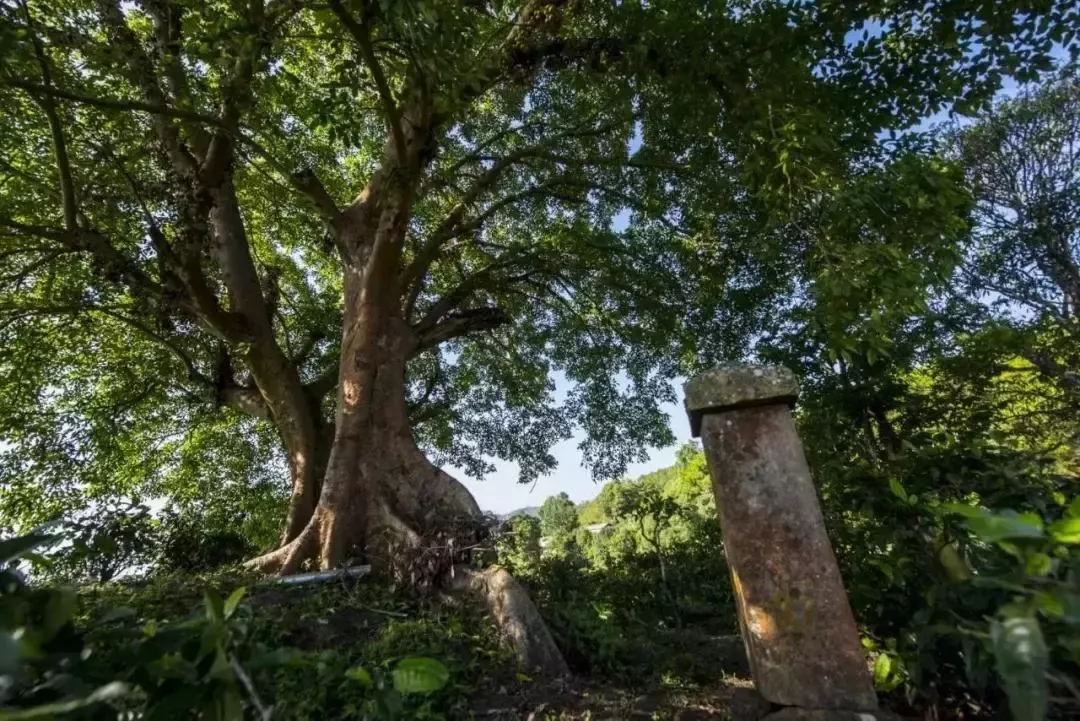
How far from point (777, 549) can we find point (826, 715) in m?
0.57

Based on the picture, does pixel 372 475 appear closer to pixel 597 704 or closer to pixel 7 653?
pixel 597 704

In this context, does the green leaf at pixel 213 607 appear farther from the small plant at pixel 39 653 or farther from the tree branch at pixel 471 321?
the tree branch at pixel 471 321

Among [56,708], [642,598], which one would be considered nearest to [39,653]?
[56,708]

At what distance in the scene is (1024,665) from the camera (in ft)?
3.17

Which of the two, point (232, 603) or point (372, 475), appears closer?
point (232, 603)

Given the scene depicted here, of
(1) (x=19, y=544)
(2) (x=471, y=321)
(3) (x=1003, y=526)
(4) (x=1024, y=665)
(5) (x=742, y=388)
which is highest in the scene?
(2) (x=471, y=321)

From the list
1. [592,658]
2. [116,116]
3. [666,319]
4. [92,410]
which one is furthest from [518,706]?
[92,410]

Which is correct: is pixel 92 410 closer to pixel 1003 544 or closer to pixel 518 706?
pixel 518 706

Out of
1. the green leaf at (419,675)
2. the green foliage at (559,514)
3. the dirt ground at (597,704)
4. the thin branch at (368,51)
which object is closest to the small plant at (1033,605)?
the green leaf at (419,675)

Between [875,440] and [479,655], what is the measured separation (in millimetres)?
3876

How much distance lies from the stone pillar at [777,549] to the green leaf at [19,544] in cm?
218

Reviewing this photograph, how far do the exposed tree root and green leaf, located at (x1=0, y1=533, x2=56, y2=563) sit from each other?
3544 millimetres

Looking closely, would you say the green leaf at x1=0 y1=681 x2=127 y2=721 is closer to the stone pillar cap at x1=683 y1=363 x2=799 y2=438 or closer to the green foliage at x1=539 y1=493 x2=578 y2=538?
the stone pillar cap at x1=683 y1=363 x2=799 y2=438

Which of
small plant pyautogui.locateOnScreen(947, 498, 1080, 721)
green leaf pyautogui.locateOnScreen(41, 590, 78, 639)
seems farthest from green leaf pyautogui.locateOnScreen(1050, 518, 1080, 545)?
green leaf pyautogui.locateOnScreen(41, 590, 78, 639)
